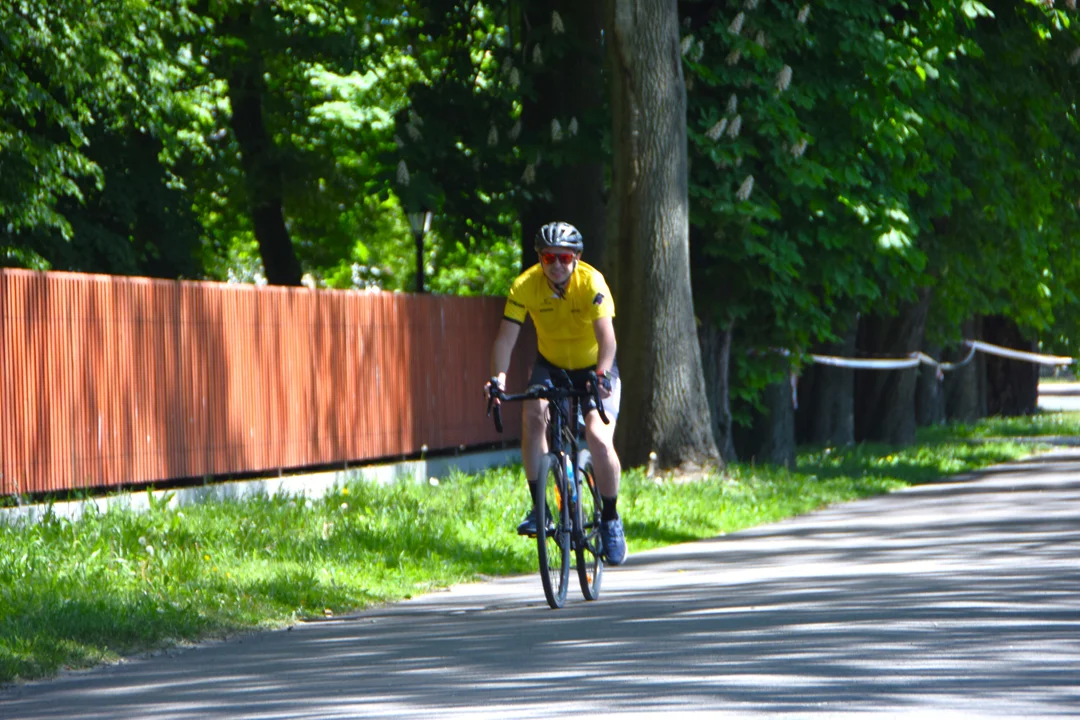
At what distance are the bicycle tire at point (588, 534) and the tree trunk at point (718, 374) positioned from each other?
33.4 feet

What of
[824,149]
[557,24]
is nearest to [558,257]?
[824,149]

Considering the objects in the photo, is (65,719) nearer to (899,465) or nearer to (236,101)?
(899,465)

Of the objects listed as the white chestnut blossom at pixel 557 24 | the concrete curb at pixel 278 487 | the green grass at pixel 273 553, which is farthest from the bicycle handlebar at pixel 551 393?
the white chestnut blossom at pixel 557 24

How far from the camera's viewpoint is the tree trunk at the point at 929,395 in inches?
1307

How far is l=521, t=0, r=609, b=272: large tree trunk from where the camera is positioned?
20.4 m

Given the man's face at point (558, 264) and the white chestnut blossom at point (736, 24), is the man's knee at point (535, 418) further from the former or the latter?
the white chestnut blossom at point (736, 24)

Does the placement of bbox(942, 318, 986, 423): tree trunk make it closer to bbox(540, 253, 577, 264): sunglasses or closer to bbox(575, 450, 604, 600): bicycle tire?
bbox(575, 450, 604, 600): bicycle tire

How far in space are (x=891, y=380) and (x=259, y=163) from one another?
37.3 ft

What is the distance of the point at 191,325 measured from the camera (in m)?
16.7

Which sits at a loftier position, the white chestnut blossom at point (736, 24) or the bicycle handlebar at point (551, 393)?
the white chestnut blossom at point (736, 24)

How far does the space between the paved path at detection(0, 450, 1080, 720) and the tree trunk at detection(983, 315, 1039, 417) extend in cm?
3184

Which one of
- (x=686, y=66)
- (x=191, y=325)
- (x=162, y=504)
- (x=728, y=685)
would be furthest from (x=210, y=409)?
(x=728, y=685)

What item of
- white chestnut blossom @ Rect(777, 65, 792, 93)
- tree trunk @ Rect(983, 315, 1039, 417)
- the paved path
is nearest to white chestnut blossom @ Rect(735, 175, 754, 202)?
white chestnut blossom @ Rect(777, 65, 792, 93)

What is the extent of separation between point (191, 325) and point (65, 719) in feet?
33.4
